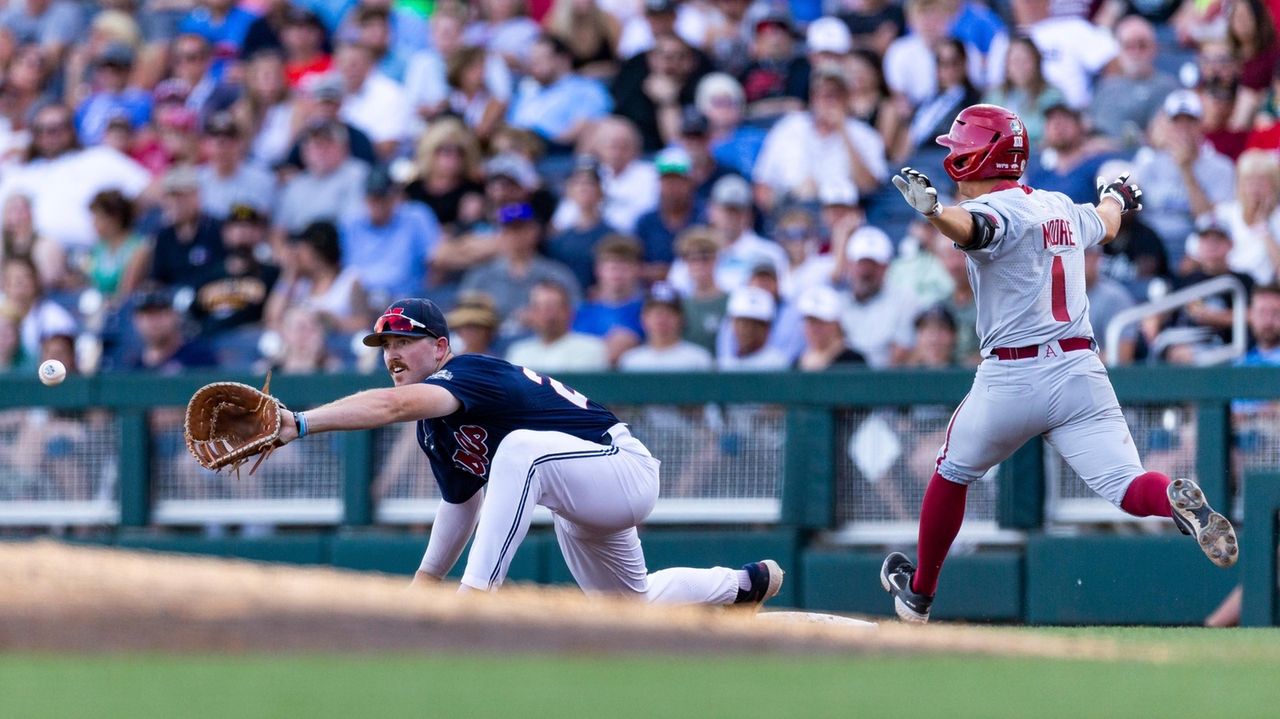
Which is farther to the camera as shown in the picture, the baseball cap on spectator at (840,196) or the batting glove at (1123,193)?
the baseball cap on spectator at (840,196)

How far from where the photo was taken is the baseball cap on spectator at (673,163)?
432 inches

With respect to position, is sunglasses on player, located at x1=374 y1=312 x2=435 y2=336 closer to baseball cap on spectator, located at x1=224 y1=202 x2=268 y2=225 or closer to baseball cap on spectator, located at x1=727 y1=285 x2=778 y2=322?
baseball cap on spectator, located at x1=727 y1=285 x2=778 y2=322

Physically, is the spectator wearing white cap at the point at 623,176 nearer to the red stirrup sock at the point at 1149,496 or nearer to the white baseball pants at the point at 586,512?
the white baseball pants at the point at 586,512

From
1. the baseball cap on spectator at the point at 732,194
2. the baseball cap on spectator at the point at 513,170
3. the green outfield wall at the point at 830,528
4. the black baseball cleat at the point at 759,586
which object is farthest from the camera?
the baseball cap on spectator at the point at 513,170

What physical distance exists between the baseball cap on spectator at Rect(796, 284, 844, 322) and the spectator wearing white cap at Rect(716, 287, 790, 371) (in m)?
0.21

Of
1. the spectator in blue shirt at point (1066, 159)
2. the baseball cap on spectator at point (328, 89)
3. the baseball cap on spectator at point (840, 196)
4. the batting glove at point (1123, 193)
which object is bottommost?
the batting glove at point (1123, 193)

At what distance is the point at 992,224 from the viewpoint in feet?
20.6

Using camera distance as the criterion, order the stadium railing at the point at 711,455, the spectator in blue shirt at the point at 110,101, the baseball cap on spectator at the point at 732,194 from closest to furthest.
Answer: the stadium railing at the point at 711,455
the baseball cap on spectator at the point at 732,194
the spectator in blue shirt at the point at 110,101

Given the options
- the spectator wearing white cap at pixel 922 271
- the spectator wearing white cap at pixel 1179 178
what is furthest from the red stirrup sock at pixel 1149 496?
the spectator wearing white cap at pixel 1179 178

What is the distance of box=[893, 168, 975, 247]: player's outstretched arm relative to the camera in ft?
19.5

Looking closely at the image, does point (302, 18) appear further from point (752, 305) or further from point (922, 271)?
point (922, 271)

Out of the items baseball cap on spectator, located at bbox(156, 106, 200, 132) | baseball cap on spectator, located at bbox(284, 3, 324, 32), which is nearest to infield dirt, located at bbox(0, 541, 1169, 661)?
baseball cap on spectator, located at bbox(156, 106, 200, 132)

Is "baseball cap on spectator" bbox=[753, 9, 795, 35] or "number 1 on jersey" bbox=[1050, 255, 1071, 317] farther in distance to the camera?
"baseball cap on spectator" bbox=[753, 9, 795, 35]

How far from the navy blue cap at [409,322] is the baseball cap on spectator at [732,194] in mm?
4176
